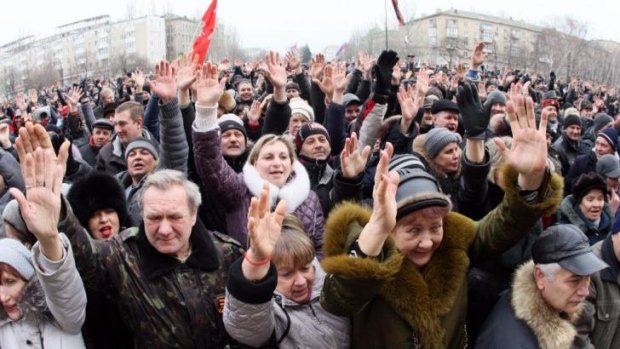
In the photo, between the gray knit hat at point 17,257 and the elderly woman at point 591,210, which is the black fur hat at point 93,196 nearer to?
the gray knit hat at point 17,257

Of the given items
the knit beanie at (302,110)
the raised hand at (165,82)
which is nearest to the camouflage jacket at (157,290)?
the raised hand at (165,82)

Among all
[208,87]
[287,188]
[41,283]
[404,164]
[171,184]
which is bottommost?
[41,283]

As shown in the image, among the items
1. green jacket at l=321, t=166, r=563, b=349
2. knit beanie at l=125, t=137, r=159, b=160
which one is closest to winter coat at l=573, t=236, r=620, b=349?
green jacket at l=321, t=166, r=563, b=349

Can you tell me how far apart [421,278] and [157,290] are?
3.94 ft

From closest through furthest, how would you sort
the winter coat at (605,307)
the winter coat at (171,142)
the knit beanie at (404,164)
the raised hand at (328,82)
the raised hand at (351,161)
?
1. the knit beanie at (404,164)
2. the winter coat at (605,307)
3. the raised hand at (351,161)
4. the winter coat at (171,142)
5. the raised hand at (328,82)

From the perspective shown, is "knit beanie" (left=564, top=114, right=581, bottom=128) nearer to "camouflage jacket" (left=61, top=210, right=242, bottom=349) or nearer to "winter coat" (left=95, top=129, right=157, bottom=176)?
"winter coat" (left=95, top=129, right=157, bottom=176)

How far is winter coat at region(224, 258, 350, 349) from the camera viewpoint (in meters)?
2.10

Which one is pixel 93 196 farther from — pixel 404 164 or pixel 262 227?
pixel 404 164

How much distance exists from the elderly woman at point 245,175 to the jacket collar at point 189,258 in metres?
0.67

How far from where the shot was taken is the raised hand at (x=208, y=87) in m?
3.44

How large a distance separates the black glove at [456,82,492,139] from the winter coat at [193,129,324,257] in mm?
1081

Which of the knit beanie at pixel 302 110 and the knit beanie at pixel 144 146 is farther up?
the knit beanie at pixel 302 110

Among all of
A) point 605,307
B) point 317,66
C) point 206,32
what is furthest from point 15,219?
point 206,32

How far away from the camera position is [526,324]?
2424 mm
